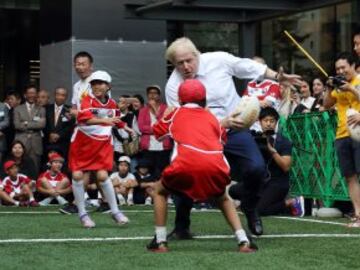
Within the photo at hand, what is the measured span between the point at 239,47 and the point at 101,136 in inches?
333

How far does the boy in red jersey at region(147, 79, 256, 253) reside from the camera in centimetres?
695

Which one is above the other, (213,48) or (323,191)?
(213,48)

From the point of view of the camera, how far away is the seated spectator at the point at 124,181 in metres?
14.3

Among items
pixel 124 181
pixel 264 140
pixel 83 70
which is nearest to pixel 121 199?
pixel 124 181

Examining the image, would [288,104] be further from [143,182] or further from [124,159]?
[124,159]

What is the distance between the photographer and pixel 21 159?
47.6 feet

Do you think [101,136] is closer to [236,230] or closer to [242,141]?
[242,141]

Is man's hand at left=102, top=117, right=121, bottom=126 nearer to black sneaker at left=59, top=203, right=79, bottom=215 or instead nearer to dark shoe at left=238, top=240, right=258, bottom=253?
black sneaker at left=59, top=203, right=79, bottom=215

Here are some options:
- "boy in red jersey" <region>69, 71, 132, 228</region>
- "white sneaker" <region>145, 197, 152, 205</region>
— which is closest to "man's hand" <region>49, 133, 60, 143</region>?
"white sneaker" <region>145, 197, 152, 205</region>

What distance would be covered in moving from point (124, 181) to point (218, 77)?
22.0 ft

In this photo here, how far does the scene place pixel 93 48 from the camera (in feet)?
57.2

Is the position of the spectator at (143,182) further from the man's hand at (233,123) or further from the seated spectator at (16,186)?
the man's hand at (233,123)

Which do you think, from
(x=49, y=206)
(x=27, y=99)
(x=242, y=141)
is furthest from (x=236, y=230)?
(x=27, y=99)

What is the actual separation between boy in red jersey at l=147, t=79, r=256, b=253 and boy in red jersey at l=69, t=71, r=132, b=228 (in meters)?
2.55
